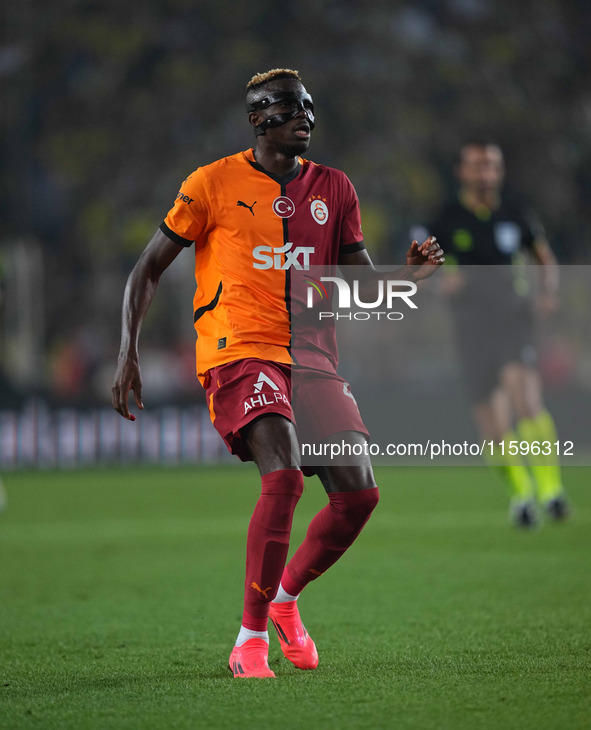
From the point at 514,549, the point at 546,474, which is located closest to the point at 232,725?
the point at 514,549

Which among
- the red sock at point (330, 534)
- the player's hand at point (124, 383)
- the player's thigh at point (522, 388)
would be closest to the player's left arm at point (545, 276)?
the player's thigh at point (522, 388)

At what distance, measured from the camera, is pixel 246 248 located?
189 inches

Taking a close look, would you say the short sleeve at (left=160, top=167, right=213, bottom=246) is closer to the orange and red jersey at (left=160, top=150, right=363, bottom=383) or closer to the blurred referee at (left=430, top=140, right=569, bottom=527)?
the orange and red jersey at (left=160, top=150, right=363, bottom=383)

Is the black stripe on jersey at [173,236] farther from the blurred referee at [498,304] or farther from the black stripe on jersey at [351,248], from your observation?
the blurred referee at [498,304]

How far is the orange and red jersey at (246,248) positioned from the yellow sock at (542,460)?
497 cm

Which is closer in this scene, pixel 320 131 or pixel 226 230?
pixel 226 230

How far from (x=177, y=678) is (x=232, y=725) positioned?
2.75ft

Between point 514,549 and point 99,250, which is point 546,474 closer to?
point 514,549

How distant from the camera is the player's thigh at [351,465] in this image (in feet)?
15.4

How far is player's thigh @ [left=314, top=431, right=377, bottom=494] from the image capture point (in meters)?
4.70

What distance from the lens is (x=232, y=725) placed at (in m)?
3.66

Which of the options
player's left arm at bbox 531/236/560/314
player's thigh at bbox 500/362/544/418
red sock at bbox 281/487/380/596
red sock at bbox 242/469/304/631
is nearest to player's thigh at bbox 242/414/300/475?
red sock at bbox 242/469/304/631

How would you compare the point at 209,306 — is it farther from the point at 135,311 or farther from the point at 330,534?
the point at 330,534

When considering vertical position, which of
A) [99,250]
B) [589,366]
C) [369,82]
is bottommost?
[589,366]
